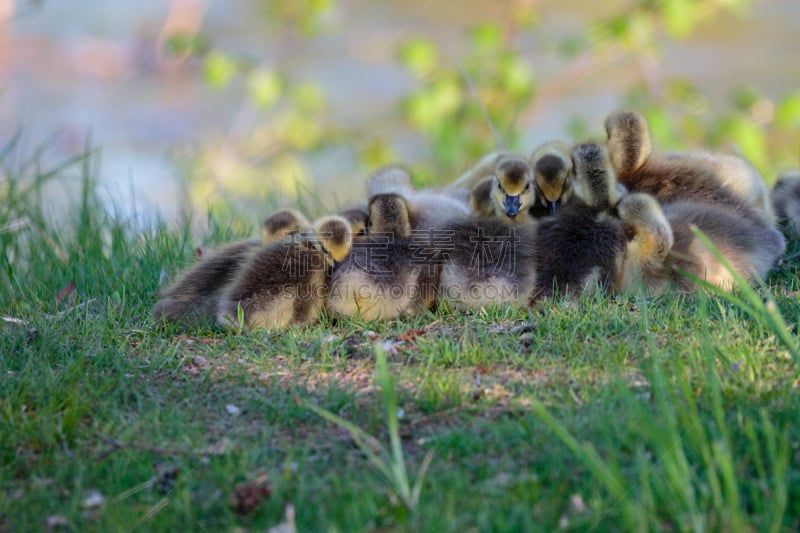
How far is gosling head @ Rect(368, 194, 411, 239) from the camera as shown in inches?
150

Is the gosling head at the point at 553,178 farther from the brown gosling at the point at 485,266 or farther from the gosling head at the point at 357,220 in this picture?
the gosling head at the point at 357,220

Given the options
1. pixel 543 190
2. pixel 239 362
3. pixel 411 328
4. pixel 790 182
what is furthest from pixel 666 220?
pixel 239 362

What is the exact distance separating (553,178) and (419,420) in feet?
5.27

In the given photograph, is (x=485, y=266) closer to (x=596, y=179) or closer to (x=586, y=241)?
(x=586, y=241)

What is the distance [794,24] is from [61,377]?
13.5m

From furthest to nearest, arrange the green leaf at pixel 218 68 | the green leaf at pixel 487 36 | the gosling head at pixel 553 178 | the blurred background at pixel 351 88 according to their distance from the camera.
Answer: the green leaf at pixel 218 68 < the green leaf at pixel 487 36 < the blurred background at pixel 351 88 < the gosling head at pixel 553 178

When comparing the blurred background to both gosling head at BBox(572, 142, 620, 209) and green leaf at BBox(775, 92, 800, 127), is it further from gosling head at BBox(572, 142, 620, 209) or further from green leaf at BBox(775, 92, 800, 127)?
gosling head at BBox(572, 142, 620, 209)

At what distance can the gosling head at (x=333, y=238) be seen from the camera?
367 cm

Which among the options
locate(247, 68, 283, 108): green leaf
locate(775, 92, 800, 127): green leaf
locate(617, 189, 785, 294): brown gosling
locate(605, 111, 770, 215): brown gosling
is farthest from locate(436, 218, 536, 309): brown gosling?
locate(247, 68, 283, 108): green leaf

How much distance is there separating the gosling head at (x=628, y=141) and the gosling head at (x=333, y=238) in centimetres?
142

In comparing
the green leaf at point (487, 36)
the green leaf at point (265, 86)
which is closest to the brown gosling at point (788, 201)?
the green leaf at point (487, 36)

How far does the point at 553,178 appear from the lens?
4.02 meters

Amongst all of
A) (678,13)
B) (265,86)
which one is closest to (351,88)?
(265,86)

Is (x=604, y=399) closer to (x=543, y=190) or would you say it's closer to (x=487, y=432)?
(x=487, y=432)
